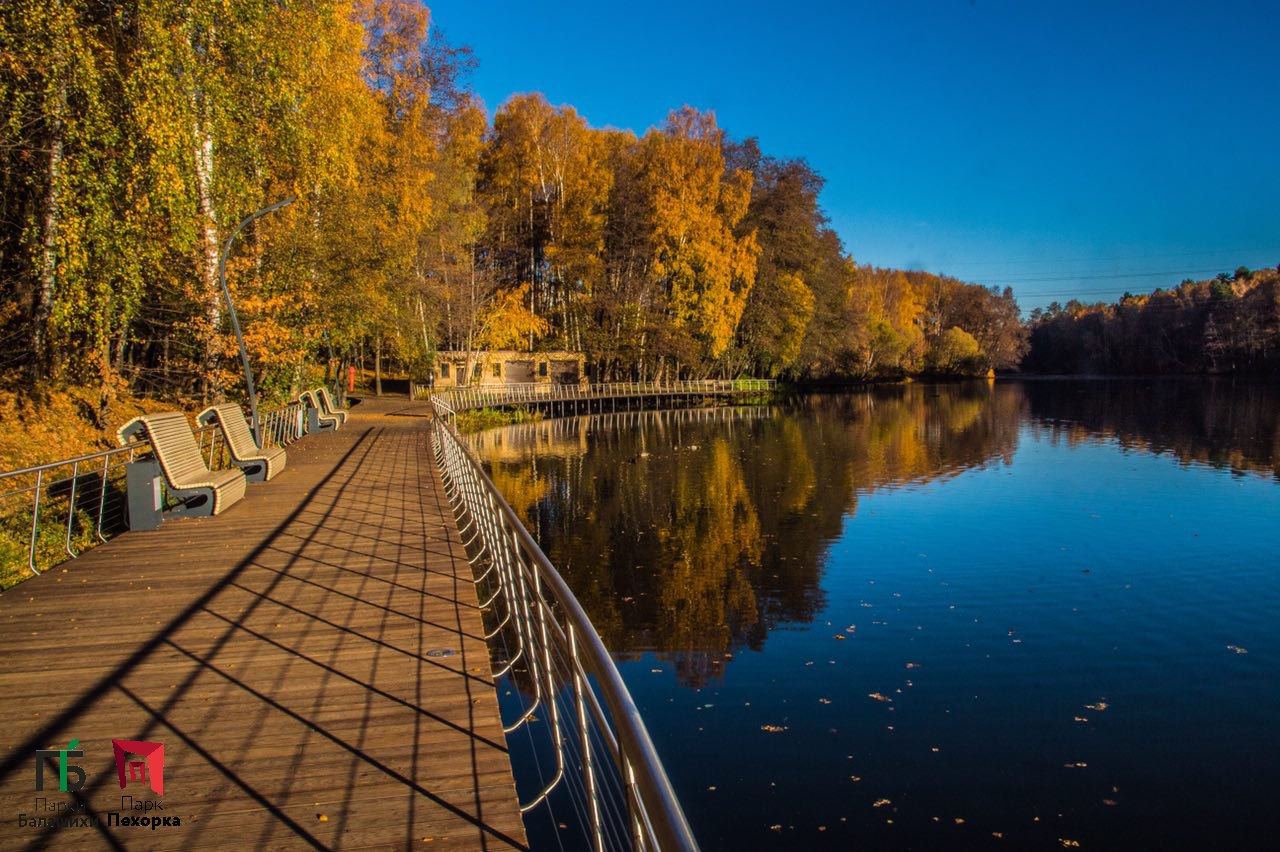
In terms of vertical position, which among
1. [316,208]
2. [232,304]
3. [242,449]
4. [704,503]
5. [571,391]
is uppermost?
[316,208]

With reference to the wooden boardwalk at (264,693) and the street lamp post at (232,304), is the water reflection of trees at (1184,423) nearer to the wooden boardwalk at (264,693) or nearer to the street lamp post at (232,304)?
the wooden boardwalk at (264,693)

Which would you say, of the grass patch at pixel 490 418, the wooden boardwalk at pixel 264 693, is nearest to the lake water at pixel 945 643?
the wooden boardwalk at pixel 264 693

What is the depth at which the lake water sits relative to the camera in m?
6.72

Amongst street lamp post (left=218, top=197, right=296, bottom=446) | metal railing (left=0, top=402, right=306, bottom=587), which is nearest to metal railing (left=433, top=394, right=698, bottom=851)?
metal railing (left=0, top=402, right=306, bottom=587)

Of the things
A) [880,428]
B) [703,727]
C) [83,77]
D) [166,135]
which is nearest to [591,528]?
[703,727]

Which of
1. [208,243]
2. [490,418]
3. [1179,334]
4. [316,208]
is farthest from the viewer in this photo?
[1179,334]

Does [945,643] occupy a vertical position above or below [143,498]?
below

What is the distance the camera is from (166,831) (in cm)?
328

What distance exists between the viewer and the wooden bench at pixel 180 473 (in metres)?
9.24

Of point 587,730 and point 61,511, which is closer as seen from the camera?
point 587,730

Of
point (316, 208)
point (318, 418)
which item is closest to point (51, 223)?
point (316, 208)

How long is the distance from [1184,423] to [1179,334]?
275 feet

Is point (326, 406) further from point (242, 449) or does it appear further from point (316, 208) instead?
point (242, 449)

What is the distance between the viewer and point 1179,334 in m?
108
